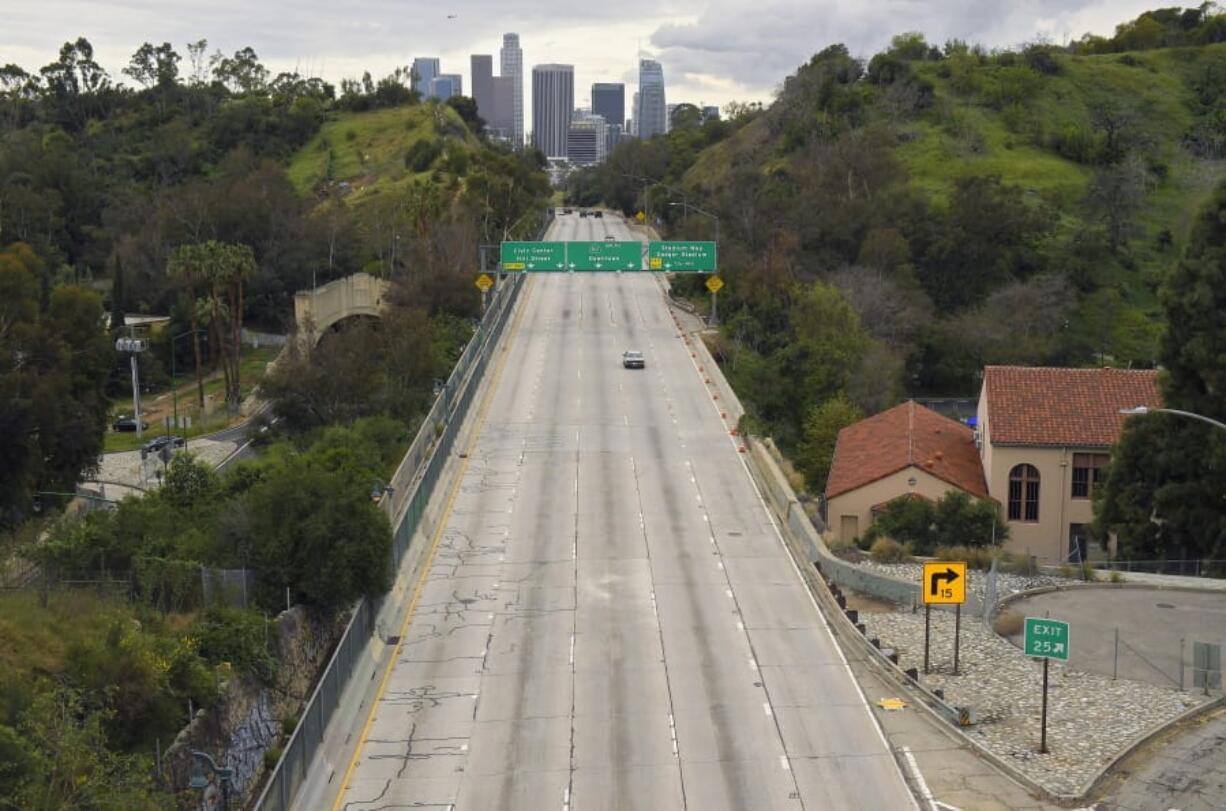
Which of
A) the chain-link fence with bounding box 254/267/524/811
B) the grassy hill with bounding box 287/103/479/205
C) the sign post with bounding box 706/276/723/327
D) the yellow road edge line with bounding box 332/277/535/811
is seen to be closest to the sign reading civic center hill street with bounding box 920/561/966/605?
the yellow road edge line with bounding box 332/277/535/811

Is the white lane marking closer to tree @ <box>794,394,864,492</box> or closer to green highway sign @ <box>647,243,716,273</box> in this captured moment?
tree @ <box>794,394,864,492</box>

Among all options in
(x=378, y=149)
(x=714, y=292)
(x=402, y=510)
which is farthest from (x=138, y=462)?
(x=378, y=149)

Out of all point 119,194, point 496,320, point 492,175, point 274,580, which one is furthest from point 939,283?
point 119,194

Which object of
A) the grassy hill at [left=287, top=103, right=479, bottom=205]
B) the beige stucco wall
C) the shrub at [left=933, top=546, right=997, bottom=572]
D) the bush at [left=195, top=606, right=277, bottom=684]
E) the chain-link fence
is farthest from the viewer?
the grassy hill at [left=287, top=103, right=479, bottom=205]

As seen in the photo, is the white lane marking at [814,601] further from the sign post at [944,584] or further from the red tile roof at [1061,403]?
the red tile roof at [1061,403]

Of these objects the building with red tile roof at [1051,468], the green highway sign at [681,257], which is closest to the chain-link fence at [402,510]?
the green highway sign at [681,257]

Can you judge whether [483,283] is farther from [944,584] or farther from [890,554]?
[944,584]

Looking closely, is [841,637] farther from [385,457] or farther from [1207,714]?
[385,457]
